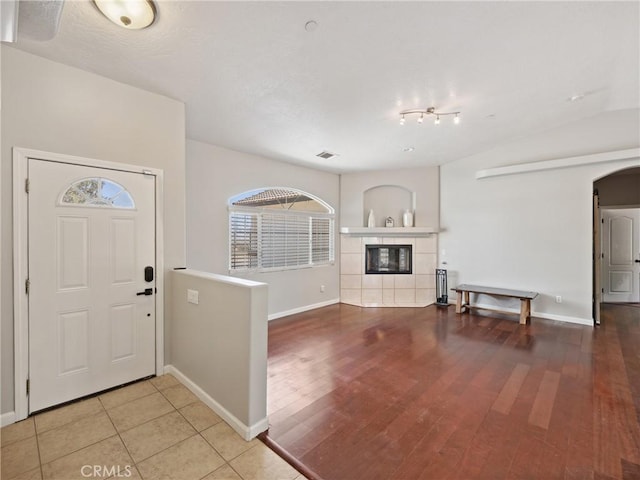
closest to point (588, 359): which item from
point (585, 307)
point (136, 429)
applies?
point (585, 307)

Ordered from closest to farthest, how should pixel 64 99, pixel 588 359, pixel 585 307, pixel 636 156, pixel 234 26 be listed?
pixel 234 26 → pixel 64 99 → pixel 588 359 → pixel 636 156 → pixel 585 307

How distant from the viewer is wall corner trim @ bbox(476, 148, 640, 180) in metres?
4.12

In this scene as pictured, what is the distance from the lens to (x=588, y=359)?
3.30m

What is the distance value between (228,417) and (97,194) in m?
2.18

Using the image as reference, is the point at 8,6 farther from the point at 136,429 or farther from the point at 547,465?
the point at 547,465

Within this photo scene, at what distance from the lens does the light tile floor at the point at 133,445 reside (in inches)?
67.1

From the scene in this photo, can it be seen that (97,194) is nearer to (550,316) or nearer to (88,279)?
(88,279)

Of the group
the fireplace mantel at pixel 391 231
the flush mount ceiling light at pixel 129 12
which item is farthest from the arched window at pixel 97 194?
the fireplace mantel at pixel 391 231

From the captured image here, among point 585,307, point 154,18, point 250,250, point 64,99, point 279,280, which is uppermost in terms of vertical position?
point 154,18

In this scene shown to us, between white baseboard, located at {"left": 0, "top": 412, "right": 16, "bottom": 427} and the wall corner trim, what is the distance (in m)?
6.67

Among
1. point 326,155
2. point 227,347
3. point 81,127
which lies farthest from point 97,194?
point 326,155

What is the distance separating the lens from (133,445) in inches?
Result: 75.9

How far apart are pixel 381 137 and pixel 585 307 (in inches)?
165

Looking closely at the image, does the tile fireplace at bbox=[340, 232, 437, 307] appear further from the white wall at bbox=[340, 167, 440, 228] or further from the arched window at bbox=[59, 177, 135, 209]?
the arched window at bbox=[59, 177, 135, 209]
